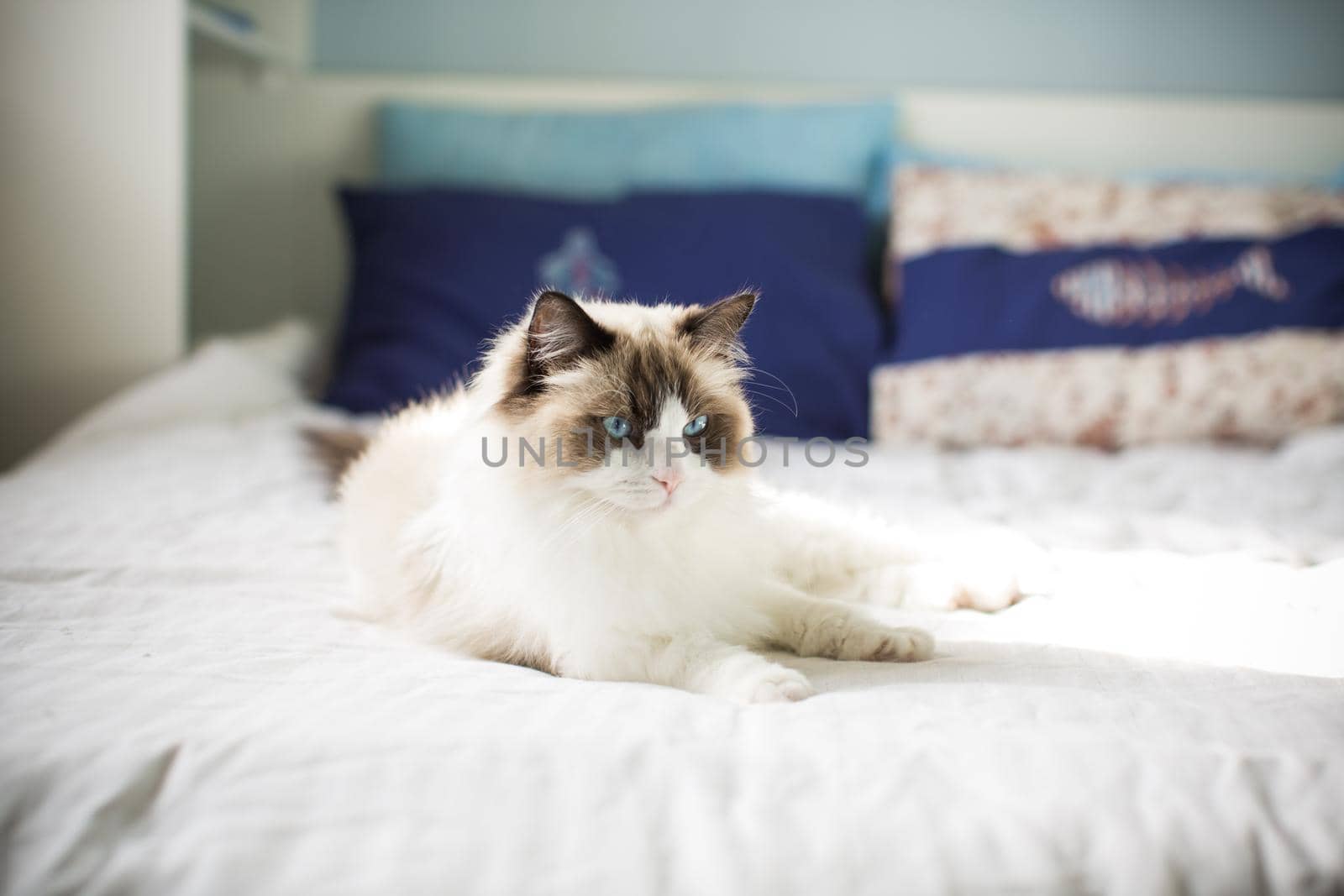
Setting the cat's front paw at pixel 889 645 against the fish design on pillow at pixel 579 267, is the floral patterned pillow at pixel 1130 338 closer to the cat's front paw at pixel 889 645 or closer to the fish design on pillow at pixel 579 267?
the fish design on pillow at pixel 579 267

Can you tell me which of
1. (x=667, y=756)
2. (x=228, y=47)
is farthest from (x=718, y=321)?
(x=228, y=47)

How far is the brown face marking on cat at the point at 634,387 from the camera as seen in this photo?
3.37 feet

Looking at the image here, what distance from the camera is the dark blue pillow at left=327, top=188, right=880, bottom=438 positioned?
220 centimetres

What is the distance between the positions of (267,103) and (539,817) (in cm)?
314

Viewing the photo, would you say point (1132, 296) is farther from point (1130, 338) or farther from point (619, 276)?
point (619, 276)

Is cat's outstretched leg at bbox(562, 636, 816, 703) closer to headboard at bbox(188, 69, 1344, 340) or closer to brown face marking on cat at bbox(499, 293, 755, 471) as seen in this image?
brown face marking on cat at bbox(499, 293, 755, 471)

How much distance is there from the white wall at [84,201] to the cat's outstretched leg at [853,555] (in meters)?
1.98

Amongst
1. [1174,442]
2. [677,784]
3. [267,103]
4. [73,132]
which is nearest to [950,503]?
[1174,442]

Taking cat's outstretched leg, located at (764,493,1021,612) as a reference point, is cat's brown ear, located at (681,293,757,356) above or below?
above

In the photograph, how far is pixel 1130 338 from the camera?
211 cm

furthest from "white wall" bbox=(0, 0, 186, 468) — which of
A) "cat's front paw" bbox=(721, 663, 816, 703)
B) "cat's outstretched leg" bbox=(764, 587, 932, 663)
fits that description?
"cat's front paw" bbox=(721, 663, 816, 703)

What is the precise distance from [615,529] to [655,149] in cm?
203

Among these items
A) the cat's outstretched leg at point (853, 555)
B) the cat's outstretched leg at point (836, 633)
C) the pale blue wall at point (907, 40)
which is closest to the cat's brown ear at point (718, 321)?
the cat's outstretched leg at point (853, 555)

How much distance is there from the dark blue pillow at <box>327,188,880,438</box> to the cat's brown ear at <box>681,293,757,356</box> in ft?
3.07
